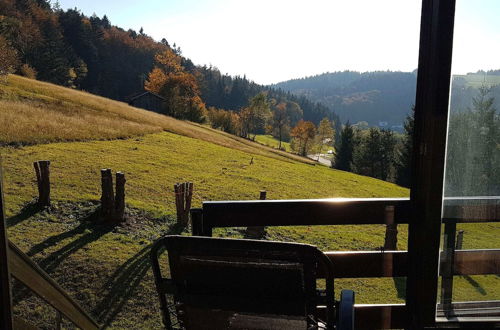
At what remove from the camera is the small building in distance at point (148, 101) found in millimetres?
54500

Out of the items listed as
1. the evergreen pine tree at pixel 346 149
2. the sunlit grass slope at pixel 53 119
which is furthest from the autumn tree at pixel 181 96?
the evergreen pine tree at pixel 346 149

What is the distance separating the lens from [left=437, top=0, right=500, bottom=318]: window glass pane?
223 centimetres

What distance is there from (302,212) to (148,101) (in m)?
54.9

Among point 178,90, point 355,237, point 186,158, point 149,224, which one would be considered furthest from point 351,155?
point 149,224

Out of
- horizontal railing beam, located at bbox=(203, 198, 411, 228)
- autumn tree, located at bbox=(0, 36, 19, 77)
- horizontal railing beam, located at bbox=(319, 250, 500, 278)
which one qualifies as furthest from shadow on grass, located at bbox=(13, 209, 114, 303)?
autumn tree, located at bbox=(0, 36, 19, 77)

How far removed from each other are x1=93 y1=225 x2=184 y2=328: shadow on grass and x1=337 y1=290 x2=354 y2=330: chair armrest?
5296 millimetres

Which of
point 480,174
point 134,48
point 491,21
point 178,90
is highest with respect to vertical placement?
point 134,48

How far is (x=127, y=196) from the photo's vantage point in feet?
45.0

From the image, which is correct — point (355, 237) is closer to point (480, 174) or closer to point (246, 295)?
point (480, 174)

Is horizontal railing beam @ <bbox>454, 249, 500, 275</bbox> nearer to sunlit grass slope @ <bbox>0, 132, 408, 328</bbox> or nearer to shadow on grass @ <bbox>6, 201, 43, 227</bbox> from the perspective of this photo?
sunlit grass slope @ <bbox>0, 132, 408, 328</bbox>

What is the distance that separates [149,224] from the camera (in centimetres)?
1127

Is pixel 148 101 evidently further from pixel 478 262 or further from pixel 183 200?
pixel 478 262

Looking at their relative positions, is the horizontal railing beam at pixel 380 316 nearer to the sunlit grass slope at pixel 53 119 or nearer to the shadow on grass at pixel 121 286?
the shadow on grass at pixel 121 286

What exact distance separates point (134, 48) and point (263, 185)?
69675 mm
